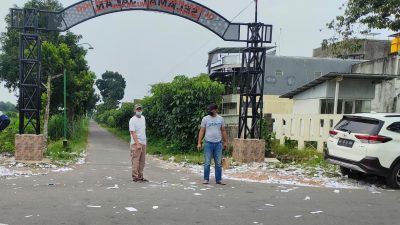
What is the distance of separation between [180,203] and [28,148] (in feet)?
23.2

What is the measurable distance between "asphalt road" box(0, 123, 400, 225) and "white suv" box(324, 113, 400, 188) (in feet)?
1.67

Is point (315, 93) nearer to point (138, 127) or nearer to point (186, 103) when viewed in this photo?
point (186, 103)

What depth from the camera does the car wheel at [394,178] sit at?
9.73 meters

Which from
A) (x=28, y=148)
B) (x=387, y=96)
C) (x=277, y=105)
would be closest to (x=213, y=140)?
(x=28, y=148)

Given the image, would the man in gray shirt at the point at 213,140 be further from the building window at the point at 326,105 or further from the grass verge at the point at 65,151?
the building window at the point at 326,105

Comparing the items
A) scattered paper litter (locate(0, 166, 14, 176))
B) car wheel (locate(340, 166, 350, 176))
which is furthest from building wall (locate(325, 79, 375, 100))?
scattered paper litter (locate(0, 166, 14, 176))

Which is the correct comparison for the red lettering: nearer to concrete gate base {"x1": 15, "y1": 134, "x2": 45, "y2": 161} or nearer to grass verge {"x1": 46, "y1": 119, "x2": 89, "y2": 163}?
concrete gate base {"x1": 15, "y1": 134, "x2": 45, "y2": 161}

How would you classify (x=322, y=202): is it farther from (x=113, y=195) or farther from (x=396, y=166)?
(x=113, y=195)

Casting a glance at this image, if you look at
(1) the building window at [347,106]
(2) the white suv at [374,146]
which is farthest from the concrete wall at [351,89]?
(2) the white suv at [374,146]

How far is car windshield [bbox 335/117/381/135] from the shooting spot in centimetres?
978

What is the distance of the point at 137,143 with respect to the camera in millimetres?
9875

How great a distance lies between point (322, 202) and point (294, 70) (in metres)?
31.1

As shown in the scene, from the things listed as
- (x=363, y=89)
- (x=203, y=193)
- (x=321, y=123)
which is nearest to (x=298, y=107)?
(x=363, y=89)

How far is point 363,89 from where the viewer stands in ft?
72.0
